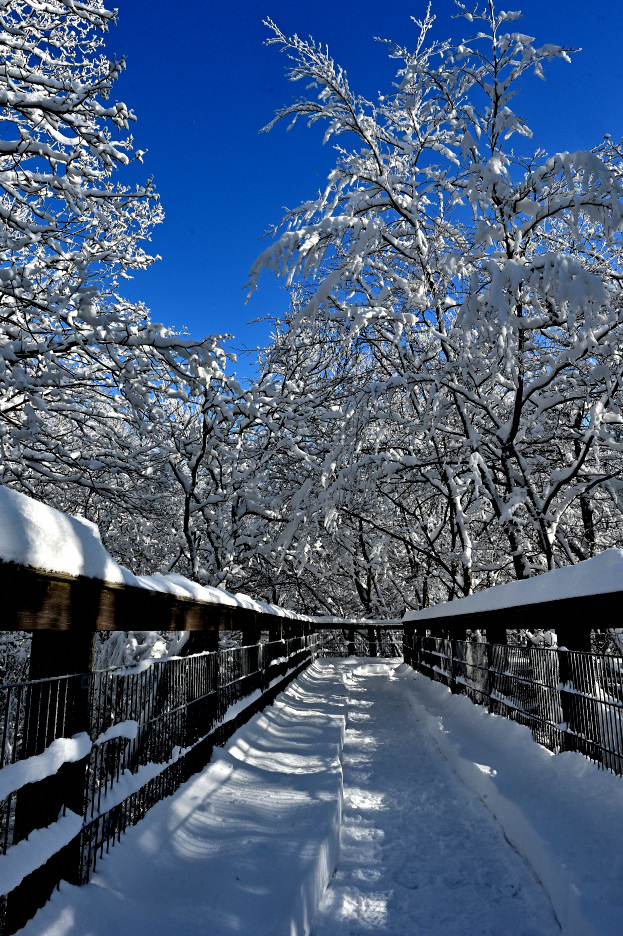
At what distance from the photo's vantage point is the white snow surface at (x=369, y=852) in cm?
Answer: 319

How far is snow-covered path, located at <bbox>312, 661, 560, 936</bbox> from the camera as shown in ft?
11.6

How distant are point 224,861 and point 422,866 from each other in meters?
1.44

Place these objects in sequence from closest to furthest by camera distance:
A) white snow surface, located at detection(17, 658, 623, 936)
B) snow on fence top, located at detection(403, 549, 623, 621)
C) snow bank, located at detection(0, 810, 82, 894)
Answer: snow bank, located at detection(0, 810, 82, 894)
white snow surface, located at detection(17, 658, 623, 936)
snow on fence top, located at detection(403, 549, 623, 621)

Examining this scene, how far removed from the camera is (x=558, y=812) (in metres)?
4.53

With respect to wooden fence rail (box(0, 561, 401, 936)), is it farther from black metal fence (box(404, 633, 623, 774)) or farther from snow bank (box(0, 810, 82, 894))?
black metal fence (box(404, 633, 623, 774))

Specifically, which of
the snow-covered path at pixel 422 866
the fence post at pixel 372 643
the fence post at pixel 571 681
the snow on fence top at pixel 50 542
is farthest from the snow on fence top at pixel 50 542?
the fence post at pixel 372 643

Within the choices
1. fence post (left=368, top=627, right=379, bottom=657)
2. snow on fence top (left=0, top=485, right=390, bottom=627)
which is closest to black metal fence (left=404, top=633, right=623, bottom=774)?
snow on fence top (left=0, top=485, right=390, bottom=627)

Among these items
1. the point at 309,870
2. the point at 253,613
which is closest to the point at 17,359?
the point at 253,613

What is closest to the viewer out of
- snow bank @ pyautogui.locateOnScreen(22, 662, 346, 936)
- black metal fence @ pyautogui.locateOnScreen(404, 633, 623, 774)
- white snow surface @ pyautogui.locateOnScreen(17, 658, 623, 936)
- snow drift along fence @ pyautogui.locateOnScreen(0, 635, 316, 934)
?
snow drift along fence @ pyautogui.locateOnScreen(0, 635, 316, 934)

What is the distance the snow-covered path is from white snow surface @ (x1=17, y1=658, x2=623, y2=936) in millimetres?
15

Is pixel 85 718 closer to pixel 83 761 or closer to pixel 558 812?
pixel 83 761

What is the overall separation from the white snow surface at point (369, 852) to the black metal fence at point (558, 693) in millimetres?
206

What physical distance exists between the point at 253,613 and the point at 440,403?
16.0 feet

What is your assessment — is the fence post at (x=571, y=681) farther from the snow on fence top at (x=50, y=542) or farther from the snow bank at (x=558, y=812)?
the snow on fence top at (x=50, y=542)
